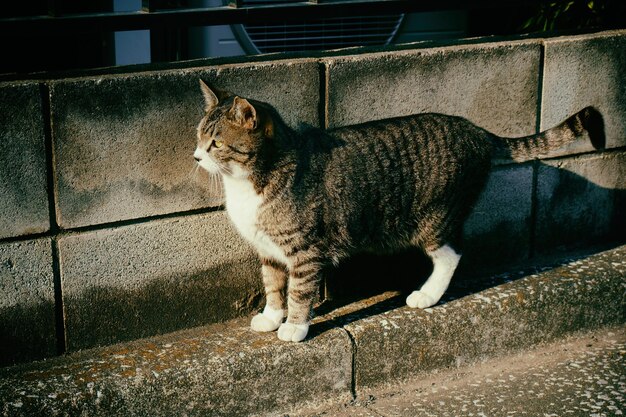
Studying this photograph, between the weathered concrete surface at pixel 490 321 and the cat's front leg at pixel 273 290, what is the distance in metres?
0.35

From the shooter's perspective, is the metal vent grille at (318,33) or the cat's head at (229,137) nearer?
the cat's head at (229,137)

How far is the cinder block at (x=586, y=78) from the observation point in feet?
14.2

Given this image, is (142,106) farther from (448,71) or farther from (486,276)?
(486,276)

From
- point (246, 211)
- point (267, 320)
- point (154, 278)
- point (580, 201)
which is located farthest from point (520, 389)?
point (154, 278)

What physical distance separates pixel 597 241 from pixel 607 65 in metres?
1.07

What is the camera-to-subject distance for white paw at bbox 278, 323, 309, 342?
3.51 metres

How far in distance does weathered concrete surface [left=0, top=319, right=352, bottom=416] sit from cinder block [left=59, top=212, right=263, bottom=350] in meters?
0.10

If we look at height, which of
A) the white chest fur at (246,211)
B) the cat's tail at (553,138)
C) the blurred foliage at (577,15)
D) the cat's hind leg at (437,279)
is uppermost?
the blurred foliage at (577,15)

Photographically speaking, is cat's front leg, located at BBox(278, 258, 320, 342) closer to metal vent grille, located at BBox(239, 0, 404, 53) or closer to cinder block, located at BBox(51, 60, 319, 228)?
cinder block, located at BBox(51, 60, 319, 228)

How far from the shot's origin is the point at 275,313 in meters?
3.73

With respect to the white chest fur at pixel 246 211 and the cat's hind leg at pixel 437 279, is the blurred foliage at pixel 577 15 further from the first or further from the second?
the white chest fur at pixel 246 211

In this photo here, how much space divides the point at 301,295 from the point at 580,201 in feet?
6.56

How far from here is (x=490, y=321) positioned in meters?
3.90

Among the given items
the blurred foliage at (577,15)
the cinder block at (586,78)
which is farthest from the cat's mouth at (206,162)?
the blurred foliage at (577,15)
